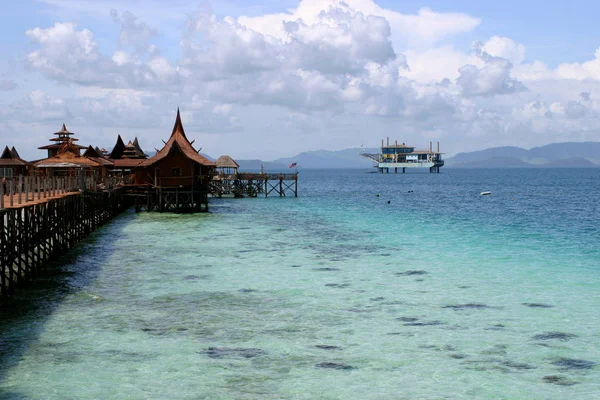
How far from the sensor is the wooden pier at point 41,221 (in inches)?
745

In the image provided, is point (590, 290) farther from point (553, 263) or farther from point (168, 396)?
point (168, 396)

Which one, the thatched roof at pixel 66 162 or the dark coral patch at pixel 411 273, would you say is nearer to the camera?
the dark coral patch at pixel 411 273

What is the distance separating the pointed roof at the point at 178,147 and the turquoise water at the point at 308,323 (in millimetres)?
18572

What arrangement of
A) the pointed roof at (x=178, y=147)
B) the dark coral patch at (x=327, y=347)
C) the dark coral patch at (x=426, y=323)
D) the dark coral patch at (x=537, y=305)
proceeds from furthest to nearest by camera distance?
the pointed roof at (x=178, y=147) → the dark coral patch at (x=537, y=305) → the dark coral patch at (x=426, y=323) → the dark coral patch at (x=327, y=347)

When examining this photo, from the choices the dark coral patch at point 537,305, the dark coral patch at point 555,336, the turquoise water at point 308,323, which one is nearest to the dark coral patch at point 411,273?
the turquoise water at point 308,323

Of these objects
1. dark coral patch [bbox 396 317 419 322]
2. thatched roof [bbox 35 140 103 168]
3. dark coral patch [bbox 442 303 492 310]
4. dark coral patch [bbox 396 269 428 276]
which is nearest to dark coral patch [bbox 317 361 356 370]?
dark coral patch [bbox 396 317 419 322]

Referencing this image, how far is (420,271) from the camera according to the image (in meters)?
23.5

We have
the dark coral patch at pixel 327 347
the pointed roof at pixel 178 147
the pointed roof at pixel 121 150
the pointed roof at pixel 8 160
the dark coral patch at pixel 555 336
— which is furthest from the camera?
the pointed roof at pixel 121 150

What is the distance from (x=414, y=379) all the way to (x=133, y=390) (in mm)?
5325

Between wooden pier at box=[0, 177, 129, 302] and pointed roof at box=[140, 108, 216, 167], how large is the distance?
17.6ft

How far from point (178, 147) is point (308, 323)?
1417 inches

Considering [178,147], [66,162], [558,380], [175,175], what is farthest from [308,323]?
[175,175]

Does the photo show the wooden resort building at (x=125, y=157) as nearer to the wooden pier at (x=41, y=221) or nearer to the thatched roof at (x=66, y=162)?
the thatched roof at (x=66, y=162)

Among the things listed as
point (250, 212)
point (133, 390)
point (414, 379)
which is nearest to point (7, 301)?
point (133, 390)
